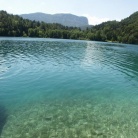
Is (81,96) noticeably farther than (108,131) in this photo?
Yes

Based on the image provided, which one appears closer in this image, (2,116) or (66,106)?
(2,116)

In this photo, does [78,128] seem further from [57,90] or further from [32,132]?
[57,90]

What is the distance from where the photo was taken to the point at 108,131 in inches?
839

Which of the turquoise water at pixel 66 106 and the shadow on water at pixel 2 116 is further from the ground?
the shadow on water at pixel 2 116

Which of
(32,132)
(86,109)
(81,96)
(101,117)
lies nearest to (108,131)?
(101,117)

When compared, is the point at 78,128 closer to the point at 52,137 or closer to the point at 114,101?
the point at 52,137

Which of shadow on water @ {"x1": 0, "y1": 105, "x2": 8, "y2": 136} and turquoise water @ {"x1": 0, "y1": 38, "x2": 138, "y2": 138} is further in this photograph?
shadow on water @ {"x1": 0, "y1": 105, "x2": 8, "y2": 136}

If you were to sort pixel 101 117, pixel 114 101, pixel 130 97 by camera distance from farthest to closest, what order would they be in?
pixel 130 97, pixel 114 101, pixel 101 117

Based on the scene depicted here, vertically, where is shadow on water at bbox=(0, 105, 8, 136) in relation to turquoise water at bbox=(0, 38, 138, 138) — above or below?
above

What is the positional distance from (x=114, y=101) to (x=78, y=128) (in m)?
10.5

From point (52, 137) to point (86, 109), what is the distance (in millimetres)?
7860

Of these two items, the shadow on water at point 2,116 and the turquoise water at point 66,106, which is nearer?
the turquoise water at point 66,106

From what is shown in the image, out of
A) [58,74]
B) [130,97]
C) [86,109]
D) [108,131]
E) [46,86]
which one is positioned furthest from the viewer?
[58,74]

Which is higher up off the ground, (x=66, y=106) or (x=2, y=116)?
(x=2, y=116)
